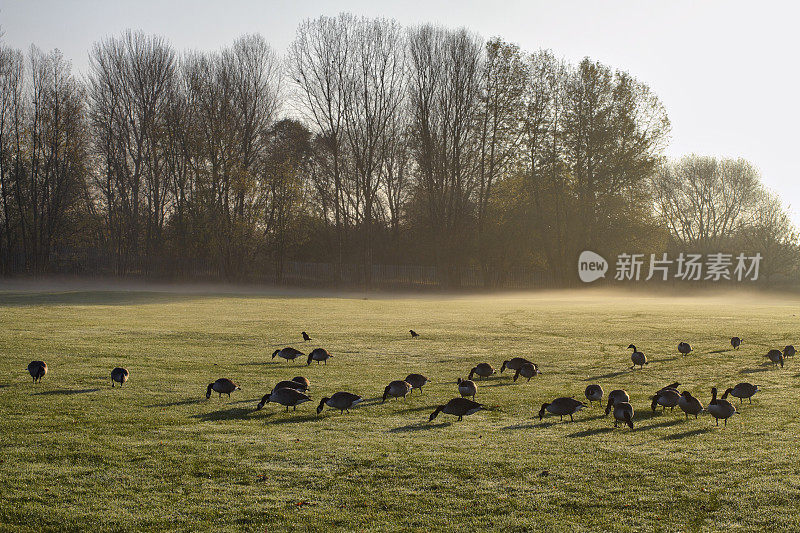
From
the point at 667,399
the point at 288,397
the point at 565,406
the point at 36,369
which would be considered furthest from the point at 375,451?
the point at 36,369

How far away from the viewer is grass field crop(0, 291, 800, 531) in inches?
245

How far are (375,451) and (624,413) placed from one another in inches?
150

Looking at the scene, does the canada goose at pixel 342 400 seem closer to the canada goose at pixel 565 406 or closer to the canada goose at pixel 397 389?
the canada goose at pixel 397 389

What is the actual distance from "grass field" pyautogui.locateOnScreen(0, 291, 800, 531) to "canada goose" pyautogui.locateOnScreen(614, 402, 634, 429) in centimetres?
17

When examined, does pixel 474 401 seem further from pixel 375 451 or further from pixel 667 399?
pixel 375 451

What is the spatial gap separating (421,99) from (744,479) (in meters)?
59.9

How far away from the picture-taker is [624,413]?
30.7 ft

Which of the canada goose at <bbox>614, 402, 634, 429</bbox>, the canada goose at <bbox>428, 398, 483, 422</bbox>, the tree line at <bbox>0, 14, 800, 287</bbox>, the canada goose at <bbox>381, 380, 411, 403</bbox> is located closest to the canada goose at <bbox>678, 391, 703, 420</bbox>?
the canada goose at <bbox>614, 402, 634, 429</bbox>

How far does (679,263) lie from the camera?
74.2 meters

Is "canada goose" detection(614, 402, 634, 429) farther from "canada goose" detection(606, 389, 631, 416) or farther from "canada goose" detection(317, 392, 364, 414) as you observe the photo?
"canada goose" detection(317, 392, 364, 414)

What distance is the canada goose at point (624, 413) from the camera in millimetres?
9281

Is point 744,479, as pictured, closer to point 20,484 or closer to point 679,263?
point 20,484

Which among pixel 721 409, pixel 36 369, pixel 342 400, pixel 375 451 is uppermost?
pixel 721 409

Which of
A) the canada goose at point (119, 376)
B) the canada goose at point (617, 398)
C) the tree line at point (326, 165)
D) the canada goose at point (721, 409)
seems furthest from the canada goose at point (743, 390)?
the tree line at point (326, 165)
